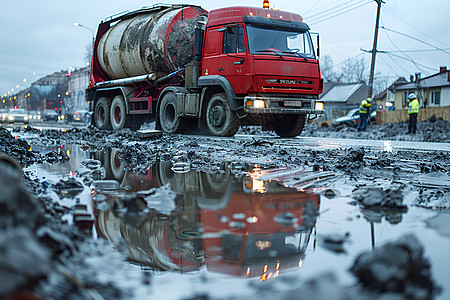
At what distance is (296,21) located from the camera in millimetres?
11617

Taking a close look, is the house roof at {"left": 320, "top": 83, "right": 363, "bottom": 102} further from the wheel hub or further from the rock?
the rock

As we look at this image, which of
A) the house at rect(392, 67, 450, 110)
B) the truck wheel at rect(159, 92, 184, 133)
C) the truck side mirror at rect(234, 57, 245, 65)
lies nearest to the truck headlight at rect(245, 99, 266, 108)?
the truck side mirror at rect(234, 57, 245, 65)

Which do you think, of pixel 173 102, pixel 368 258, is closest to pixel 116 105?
pixel 173 102

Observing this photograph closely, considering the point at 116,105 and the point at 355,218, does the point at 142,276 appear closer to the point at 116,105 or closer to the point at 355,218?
the point at 355,218

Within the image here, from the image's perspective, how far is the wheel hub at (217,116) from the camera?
39.1 ft

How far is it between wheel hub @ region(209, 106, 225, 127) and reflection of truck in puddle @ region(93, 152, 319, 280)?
8.15 meters

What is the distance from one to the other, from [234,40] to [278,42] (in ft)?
3.72

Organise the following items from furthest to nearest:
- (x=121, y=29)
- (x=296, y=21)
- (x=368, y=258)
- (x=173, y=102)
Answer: (x=121, y=29) < (x=173, y=102) < (x=296, y=21) < (x=368, y=258)

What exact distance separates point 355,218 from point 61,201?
7.04 ft

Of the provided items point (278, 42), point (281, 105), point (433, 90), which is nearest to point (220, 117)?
point (281, 105)

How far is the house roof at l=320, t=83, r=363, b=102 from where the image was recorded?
67.7m

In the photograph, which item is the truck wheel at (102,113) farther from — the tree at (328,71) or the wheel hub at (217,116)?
the tree at (328,71)

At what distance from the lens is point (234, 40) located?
1105 centimetres

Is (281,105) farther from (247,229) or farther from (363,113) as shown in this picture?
(363,113)
